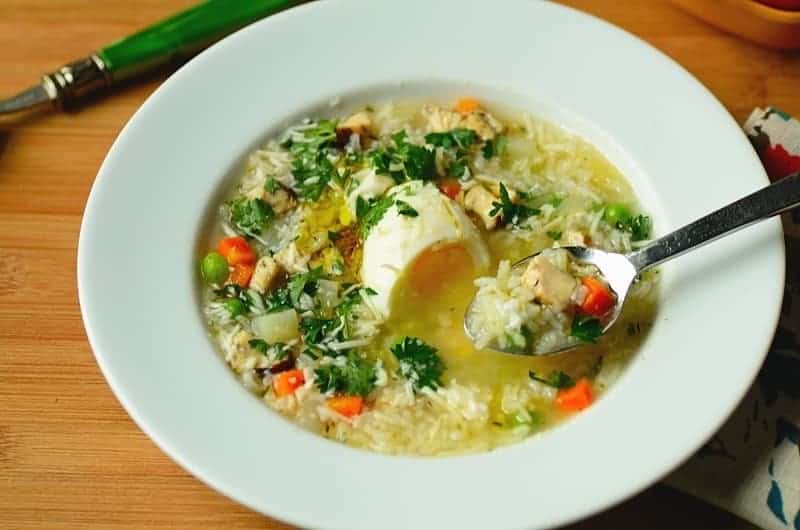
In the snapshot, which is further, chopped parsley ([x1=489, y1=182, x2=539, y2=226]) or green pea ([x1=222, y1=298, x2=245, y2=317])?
chopped parsley ([x1=489, y1=182, x2=539, y2=226])

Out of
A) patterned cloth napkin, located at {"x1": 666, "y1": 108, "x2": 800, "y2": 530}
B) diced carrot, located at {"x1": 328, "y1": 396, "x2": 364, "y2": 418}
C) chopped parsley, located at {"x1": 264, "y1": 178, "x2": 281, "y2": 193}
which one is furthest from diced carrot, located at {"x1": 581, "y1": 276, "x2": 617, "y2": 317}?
chopped parsley, located at {"x1": 264, "y1": 178, "x2": 281, "y2": 193}

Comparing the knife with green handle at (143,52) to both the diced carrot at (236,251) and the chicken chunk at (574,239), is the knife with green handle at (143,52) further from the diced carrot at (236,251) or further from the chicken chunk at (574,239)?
the chicken chunk at (574,239)

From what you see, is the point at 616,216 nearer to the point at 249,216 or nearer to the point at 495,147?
the point at 495,147

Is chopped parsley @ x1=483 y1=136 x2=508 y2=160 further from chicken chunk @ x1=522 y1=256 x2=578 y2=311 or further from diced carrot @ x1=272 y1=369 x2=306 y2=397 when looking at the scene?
diced carrot @ x1=272 y1=369 x2=306 y2=397

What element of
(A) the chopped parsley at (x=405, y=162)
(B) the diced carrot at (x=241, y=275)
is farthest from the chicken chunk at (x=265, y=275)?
(A) the chopped parsley at (x=405, y=162)

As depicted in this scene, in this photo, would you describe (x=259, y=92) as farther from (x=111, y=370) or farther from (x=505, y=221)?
(x=111, y=370)

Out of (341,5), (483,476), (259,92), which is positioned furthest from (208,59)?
(483,476)
